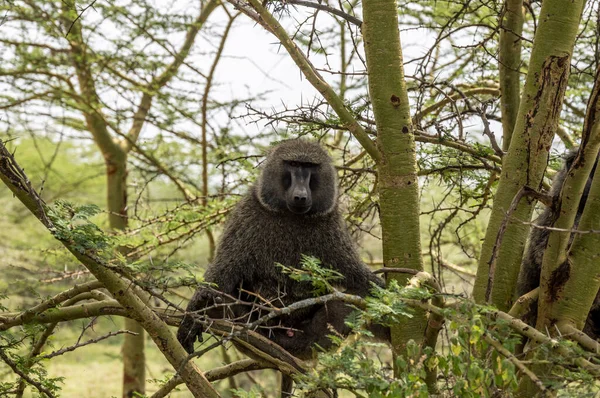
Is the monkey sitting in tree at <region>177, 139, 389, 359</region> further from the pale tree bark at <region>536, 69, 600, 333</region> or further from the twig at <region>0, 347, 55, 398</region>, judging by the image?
the pale tree bark at <region>536, 69, 600, 333</region>

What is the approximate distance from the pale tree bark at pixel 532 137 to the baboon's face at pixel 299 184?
55.6 inches

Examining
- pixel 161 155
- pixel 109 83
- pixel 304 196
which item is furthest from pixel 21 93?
pixel 304 196

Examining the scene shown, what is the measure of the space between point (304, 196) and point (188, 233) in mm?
1949

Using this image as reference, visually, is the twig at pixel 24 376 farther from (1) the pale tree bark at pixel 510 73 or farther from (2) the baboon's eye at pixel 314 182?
(1) the pale tree bark at pixel 510 73

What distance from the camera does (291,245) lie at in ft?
16.2

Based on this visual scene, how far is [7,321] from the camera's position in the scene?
370 cm

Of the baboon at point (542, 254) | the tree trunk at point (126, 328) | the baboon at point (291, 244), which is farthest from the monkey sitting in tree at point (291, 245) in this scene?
the tree trunk at point (126, 328)

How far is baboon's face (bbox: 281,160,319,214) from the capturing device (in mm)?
4750

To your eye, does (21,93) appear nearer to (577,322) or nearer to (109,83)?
(109,83)

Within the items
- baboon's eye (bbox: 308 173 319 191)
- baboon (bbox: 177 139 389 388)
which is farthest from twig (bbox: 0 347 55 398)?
baboon's eye (bbox: 308 173 319 191)

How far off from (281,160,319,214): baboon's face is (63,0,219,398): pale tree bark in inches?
143

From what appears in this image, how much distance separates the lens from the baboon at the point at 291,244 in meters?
4.75

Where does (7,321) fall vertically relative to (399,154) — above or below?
below

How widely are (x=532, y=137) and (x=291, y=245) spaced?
190 cm
